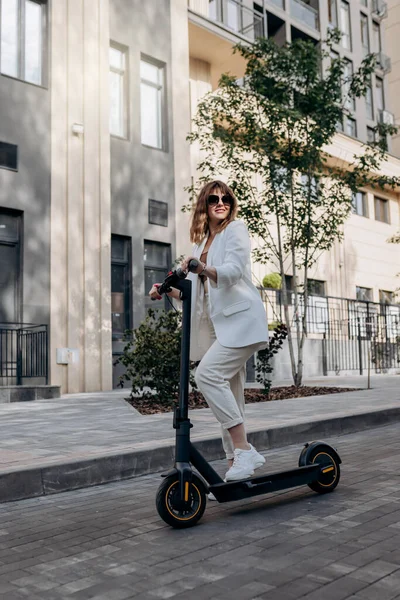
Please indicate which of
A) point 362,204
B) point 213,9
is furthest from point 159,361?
point 362,204

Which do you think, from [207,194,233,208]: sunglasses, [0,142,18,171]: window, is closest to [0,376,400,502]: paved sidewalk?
[207,194,233,208]: sunglasses

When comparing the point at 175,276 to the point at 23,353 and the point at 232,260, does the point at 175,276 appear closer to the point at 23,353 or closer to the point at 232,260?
the point at 232,260

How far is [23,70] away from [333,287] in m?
16.0

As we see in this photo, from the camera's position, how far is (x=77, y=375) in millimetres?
13906

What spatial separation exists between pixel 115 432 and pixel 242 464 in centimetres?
317

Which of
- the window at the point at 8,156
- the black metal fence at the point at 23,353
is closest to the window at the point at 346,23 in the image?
the window at the point at 8,156

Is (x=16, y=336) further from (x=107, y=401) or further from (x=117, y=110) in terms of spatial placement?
(x=117, y=110)

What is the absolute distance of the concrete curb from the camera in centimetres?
478

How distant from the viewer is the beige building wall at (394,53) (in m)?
36.3

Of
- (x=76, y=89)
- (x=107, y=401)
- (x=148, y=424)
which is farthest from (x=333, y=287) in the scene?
(x=148, y=424)

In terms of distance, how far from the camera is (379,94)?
34.4 m

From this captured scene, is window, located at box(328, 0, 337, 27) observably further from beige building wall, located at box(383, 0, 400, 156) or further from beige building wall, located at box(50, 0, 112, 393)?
beige building wall, located at box(50, 0, 112, 393)

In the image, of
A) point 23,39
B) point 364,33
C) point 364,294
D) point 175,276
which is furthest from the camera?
point 364,33

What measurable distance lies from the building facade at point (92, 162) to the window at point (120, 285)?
3 centimetres
